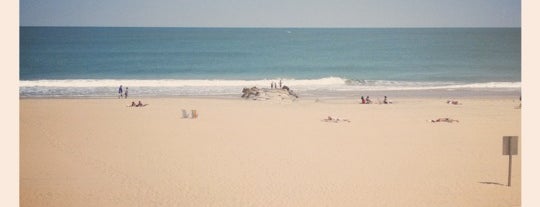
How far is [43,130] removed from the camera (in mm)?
6824

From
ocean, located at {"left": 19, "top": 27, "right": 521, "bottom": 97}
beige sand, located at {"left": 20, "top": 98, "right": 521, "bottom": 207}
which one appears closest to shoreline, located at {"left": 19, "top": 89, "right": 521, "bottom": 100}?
ocean, located at {"left": 19, "top": 27, "right": 521, "bottom": 97}

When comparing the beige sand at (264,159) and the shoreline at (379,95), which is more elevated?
the shoreline at (379,95)

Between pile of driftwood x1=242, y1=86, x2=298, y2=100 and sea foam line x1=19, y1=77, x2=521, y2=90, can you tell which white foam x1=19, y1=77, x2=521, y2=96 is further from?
pile of driftwood x1=242, y1=86, x2=298, y2=100

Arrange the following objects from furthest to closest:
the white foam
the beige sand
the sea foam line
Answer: the sea foam line, the white foam, the beige sand

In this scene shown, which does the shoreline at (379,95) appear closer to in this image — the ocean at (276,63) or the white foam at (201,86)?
the ocean at (276,63)

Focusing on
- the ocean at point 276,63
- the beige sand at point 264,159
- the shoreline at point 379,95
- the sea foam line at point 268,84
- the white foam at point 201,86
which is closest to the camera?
the beige sand at point 264,159

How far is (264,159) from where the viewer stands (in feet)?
19.4

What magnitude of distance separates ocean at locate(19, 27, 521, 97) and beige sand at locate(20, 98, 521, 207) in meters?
1.28

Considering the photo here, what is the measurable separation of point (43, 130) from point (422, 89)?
817 centimetres

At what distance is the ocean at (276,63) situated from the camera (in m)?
9.67

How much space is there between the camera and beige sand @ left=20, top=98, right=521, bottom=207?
484 cm

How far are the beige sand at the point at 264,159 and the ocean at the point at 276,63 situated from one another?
1.28m

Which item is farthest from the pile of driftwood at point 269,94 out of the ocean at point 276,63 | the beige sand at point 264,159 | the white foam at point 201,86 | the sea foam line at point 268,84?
the sea foam line at point 268,84

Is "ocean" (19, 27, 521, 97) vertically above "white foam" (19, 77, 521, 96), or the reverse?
"ocean" (19, 27, 521, 97)
